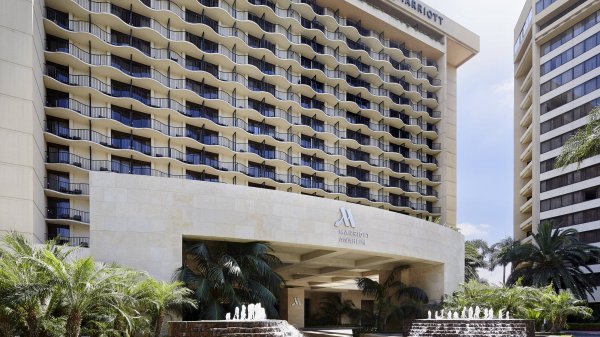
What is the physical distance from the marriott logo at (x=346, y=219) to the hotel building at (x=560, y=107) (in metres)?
40.6

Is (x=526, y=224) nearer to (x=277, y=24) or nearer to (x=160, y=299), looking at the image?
(x=277, y=24)

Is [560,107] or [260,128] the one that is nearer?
[260,128]

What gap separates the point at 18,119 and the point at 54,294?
613 inches

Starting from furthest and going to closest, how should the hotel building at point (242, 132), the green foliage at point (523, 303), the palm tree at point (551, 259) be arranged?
the palm tree at point (551, 259)
the green foliage at point (523, 303)
the hotel building at point (242, 132)

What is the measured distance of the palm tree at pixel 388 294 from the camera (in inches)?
1531

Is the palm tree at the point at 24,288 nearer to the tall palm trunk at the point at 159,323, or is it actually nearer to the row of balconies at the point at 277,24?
the tall palm trunk at the point at 159,323

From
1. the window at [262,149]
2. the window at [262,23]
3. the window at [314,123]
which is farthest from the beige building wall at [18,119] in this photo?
the window at [314,123]

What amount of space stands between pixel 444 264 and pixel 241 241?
54.9 ft

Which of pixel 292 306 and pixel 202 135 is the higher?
pixel 202 135

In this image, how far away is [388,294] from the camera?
4025cm

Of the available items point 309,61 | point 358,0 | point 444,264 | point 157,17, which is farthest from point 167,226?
point 358,0

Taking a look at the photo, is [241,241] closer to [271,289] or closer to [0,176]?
[271,289]

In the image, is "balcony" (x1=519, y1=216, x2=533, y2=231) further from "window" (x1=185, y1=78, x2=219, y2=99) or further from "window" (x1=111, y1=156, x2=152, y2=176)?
"window" (x1=111, y1=156, x2=152, y2=176)

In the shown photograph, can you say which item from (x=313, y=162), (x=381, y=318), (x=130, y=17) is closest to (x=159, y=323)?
(x=381, y=318)
